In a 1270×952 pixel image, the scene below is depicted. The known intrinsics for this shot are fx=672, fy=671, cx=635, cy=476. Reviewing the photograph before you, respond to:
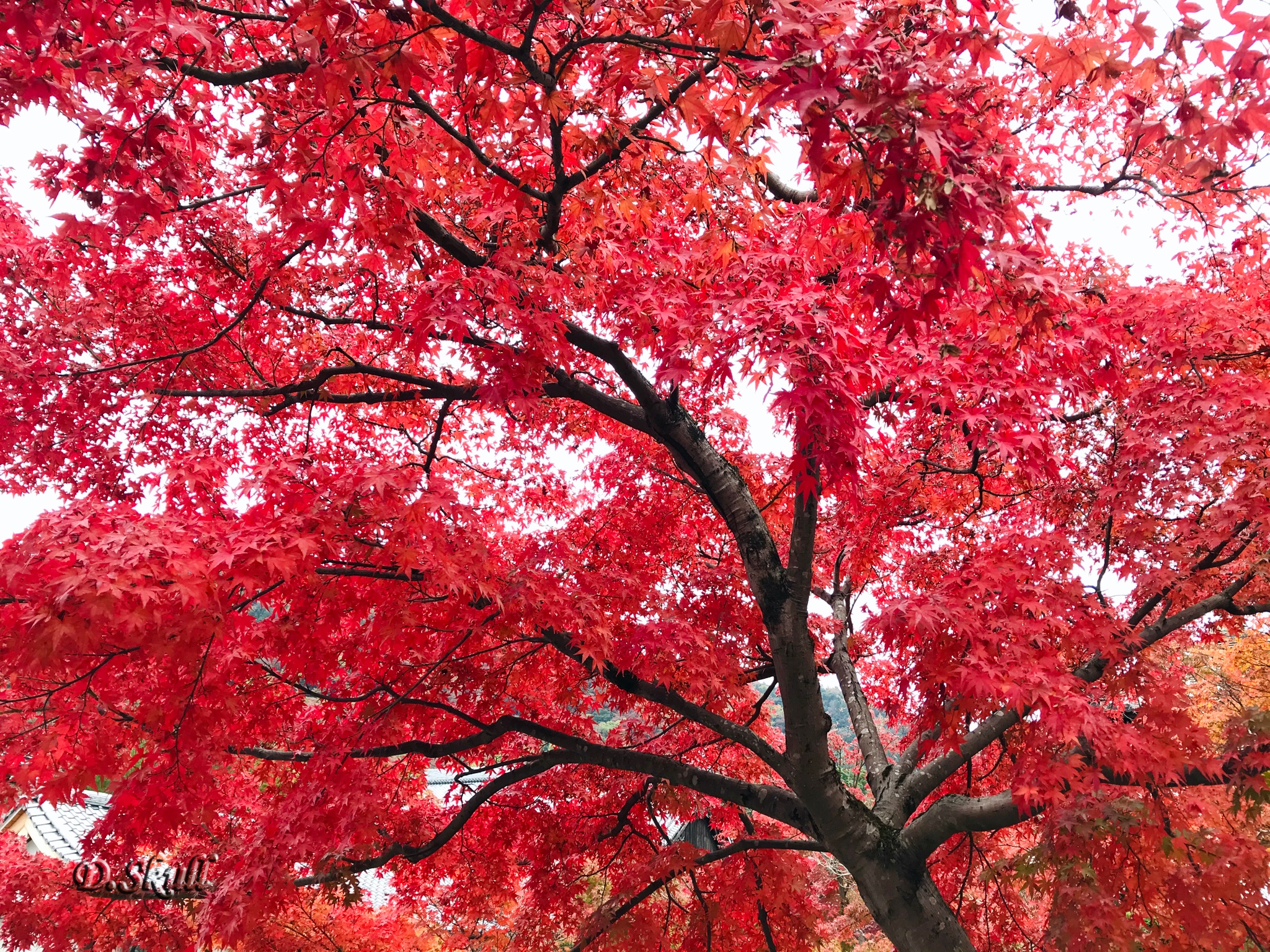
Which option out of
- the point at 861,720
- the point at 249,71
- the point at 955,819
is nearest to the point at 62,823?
the point at 861,720

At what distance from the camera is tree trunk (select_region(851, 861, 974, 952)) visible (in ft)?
14.3

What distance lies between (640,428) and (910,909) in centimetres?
369

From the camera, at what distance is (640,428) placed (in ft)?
16.0

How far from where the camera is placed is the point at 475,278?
11.9 ft

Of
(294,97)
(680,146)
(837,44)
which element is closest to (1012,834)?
(680,146)

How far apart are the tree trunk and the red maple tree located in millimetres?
24

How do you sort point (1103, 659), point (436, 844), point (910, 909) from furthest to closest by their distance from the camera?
point (436, 844), point (910, 909), point (1103, 659)

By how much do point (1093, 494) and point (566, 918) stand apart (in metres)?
5.60

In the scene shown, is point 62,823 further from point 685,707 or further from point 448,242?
point 448,242

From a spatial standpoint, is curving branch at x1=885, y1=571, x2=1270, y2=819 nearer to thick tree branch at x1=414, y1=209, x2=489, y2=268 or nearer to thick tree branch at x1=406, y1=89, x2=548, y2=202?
thick tree branch at x1=406, y1=89, x2=548, y2=202

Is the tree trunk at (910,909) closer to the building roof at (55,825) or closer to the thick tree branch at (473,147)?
the thick tree branch at (473,147)

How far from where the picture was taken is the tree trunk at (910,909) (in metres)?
4.35

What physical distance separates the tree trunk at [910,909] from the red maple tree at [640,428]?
24 millimetres

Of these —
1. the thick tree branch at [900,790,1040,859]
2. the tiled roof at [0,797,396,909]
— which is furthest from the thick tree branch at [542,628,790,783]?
the tiled roof at [0,797,396,909]
